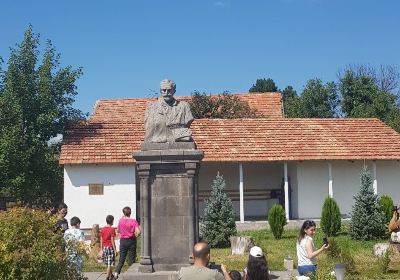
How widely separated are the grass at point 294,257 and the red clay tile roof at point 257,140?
161 inches

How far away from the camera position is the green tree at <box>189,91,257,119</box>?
33.5m

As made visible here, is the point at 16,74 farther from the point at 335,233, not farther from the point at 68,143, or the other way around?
the point at 335,233

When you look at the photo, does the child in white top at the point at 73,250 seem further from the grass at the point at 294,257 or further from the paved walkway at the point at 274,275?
the grass at the point at 294,257

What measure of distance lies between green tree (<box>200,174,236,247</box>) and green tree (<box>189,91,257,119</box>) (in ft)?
44.6

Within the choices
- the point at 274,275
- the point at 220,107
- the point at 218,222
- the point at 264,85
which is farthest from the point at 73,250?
the point at 264,85

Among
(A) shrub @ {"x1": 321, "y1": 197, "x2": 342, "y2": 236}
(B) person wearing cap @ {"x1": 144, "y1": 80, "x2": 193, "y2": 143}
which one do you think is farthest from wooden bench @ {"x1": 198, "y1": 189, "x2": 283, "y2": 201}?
(B) person wearing cap @ {"x1": 144, "y1": 80, "x2": 193, "y2": 143}

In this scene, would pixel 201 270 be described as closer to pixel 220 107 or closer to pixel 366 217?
pixel 366 217

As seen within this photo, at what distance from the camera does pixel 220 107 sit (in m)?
34.1

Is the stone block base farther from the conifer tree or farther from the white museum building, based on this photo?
the white museum building

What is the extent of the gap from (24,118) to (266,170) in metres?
11.6

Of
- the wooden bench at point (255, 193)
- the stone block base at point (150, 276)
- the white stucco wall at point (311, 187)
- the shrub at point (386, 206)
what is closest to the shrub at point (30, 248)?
the stone block base at point (150, 276)

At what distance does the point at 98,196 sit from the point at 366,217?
10463 mm

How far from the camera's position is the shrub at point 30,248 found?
8.91 m

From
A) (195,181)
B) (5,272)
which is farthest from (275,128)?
(5,272)
